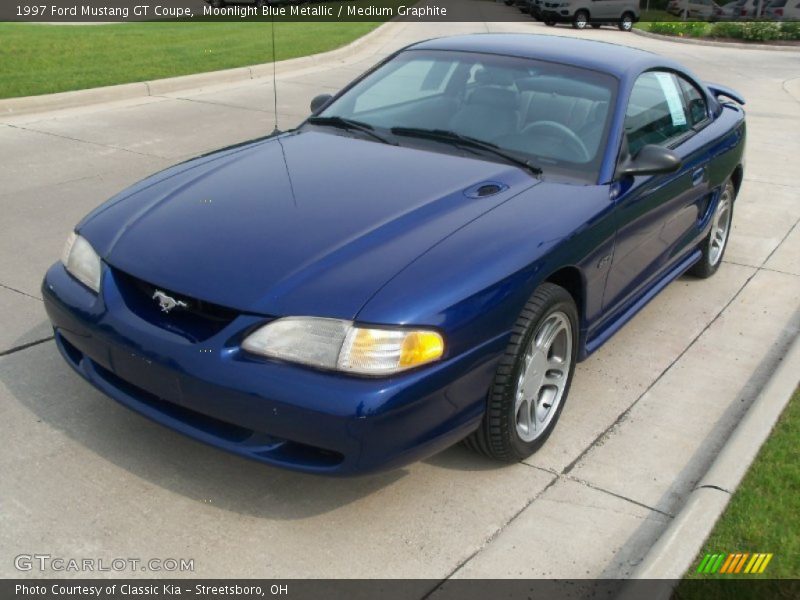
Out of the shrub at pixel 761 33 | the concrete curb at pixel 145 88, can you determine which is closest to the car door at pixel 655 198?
the concrete curb at pixel 145 88

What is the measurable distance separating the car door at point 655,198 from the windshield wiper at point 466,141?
1.48ft

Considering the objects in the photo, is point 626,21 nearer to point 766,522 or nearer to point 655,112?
point 655,112

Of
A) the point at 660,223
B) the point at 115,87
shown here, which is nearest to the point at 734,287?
the point at 660,223

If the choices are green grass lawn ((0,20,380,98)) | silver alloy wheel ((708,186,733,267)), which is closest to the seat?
silver alloy wheel ((708,186,733,267))

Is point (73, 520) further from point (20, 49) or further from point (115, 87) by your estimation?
point (20, 49)

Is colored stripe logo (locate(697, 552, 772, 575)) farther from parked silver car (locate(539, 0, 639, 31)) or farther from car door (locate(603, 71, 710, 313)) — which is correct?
parked silver car (locate(539, 0, 639, 31))

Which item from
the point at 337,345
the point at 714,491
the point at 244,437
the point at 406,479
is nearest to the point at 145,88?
the point at 406,479

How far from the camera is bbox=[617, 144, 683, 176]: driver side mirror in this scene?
3.98 m

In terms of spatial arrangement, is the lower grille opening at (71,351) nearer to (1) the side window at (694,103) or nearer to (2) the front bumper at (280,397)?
(2) the front bumper at (280,397)

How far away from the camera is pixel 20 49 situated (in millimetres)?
13367

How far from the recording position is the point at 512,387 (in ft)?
10.8

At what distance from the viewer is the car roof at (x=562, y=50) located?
448cm

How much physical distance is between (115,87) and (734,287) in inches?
321

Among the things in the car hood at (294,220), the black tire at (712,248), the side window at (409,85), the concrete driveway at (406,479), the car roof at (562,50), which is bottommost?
the concrete driveway at (406,479)
